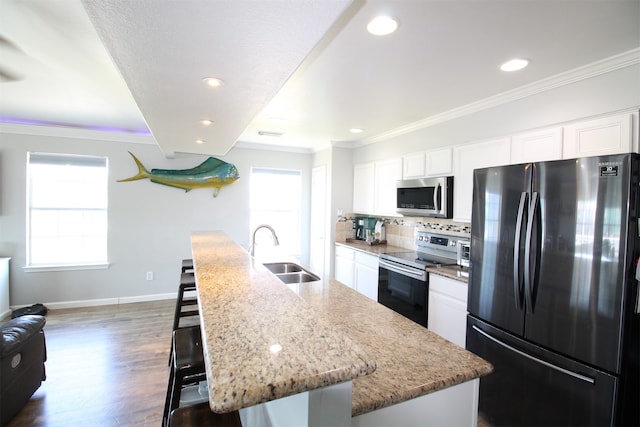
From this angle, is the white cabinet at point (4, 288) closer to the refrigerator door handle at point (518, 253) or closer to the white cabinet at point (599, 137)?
the refrigerator door handle at point (518, 253)

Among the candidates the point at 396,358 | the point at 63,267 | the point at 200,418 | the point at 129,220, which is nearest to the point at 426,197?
the point at 396,358

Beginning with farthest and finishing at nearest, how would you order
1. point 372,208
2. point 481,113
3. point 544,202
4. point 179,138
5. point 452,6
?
point 372,208 → point 179,138 → point 481,113 → point 544,202 → point 452,6

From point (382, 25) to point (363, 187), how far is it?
2975mm

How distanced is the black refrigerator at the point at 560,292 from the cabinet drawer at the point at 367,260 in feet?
5.16

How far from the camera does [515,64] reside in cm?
199

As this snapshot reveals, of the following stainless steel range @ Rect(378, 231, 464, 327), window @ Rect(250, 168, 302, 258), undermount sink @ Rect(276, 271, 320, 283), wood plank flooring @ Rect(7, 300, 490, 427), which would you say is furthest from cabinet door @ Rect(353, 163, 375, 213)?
wood plank flooring @ Rect(7, 300, 490, 427)

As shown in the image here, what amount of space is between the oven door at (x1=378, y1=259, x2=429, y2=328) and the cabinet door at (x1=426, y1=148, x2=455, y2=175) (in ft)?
3.43

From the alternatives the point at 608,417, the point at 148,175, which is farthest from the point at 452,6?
the point at 148,175

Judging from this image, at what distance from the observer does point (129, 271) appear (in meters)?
4.45

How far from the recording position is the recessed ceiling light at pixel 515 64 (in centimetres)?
194

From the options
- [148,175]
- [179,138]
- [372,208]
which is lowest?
[372,208]

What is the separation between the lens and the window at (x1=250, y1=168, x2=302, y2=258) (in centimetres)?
511

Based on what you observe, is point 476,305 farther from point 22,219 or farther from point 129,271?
point 22,219

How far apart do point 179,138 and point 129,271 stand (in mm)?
2482
